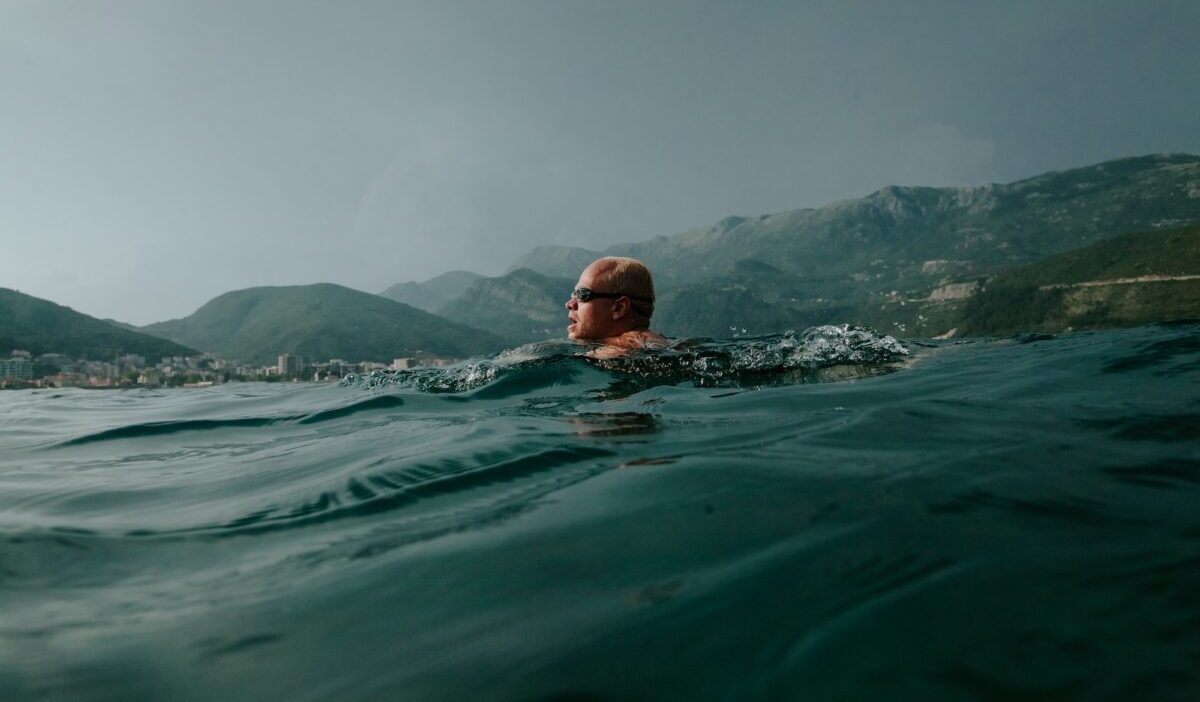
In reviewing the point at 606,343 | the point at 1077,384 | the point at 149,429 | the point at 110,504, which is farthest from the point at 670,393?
the point at 149,429

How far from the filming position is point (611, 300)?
9.74 m

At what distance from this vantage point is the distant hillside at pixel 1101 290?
446 feet

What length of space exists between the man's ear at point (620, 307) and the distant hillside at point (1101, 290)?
14749cm

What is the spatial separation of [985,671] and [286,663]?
1.64 m

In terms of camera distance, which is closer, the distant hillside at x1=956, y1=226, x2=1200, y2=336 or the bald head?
the bald head

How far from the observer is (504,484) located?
319 cm

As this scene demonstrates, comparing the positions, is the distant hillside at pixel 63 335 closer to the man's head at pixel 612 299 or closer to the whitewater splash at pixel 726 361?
the whitewater splash at pixel 726 361

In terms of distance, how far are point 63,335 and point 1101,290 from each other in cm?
22590

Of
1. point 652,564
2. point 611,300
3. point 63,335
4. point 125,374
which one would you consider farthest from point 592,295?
point 63,335

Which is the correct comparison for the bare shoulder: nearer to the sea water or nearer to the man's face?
the man's face

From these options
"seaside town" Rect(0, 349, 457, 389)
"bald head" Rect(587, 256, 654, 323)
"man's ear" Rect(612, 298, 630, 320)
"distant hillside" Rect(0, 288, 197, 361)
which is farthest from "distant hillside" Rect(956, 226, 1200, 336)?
"distant hillside" Rect(0, 288, 197, 361)

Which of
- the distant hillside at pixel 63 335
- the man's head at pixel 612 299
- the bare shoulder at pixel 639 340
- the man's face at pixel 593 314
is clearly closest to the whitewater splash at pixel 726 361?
the bare shoulder at pixel 639 340

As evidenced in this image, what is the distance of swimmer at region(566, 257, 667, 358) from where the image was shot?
9.64 meters

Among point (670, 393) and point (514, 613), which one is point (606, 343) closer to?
point (670, 393)
